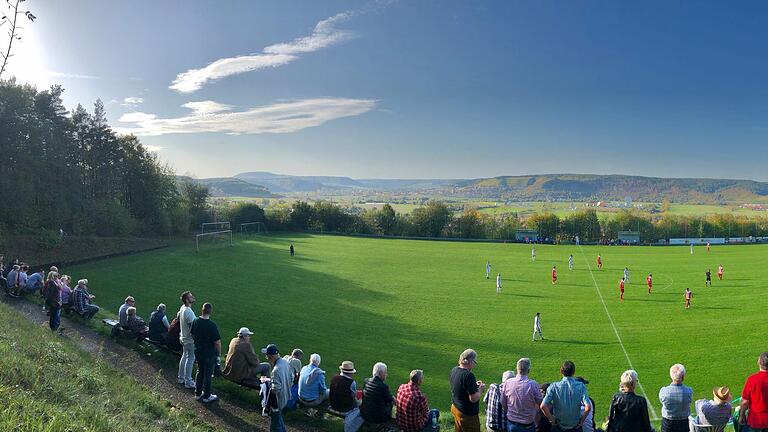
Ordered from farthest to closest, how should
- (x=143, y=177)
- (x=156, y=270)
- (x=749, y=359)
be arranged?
(x=143, y=177), (x=156, y=270), (x=749, y=359)

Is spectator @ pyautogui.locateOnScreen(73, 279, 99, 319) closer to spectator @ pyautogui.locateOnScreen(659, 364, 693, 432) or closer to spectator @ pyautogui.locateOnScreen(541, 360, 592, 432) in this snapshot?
spectator @ pyautogui.locateOnScreen(541, 360, 592, 432)

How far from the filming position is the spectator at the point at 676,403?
20.7ft

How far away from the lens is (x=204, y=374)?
852cm

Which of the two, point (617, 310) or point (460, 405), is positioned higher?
point (460, 405)

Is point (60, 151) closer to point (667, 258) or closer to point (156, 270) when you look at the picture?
point (156, 270)

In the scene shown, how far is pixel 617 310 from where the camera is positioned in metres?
24.4

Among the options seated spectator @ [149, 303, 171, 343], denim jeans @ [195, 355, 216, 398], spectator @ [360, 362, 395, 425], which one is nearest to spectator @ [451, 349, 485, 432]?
spectator @ [360, 362, 395, 425]

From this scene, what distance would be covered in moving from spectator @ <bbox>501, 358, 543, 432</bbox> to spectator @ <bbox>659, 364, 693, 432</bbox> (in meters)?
1.85

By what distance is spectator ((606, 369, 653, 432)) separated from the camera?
5.98m

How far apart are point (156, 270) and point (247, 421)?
27.5 m

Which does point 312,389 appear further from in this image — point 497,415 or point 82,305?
point 82,305

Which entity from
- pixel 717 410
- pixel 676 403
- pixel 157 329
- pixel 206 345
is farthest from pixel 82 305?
pixel 717 410

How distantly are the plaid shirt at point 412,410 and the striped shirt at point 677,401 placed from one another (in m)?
3.46

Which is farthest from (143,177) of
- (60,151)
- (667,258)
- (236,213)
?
(667,258)
